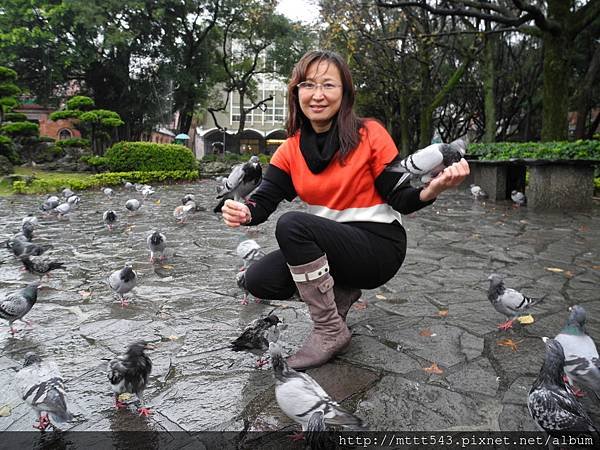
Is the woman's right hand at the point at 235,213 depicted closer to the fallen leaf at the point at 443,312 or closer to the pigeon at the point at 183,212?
the fallen leaf at the point at 443,312

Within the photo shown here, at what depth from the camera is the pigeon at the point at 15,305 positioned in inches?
133

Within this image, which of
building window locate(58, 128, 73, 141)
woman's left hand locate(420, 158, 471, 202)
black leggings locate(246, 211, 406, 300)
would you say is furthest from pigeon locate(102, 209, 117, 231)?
building window locate(58, 128, 73, 141)

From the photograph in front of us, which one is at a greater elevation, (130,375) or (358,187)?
(358,187)

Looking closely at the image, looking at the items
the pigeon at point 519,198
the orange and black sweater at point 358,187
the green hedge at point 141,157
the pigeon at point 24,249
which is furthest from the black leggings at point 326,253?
the green hedge at point 141,157

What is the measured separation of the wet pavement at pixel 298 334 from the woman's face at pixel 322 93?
5.23 ft

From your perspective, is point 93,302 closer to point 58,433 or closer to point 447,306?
point 58,433

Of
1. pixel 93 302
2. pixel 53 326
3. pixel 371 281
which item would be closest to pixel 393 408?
pixel 371 281

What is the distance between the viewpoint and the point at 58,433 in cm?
221

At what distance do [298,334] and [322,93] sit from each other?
175 cm

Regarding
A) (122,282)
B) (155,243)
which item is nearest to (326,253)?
(122,282)

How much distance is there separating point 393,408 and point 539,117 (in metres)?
29.1

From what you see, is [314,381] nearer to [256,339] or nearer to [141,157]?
[256,339]

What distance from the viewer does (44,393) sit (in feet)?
7.21

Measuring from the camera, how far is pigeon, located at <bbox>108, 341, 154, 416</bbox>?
2395 mm
